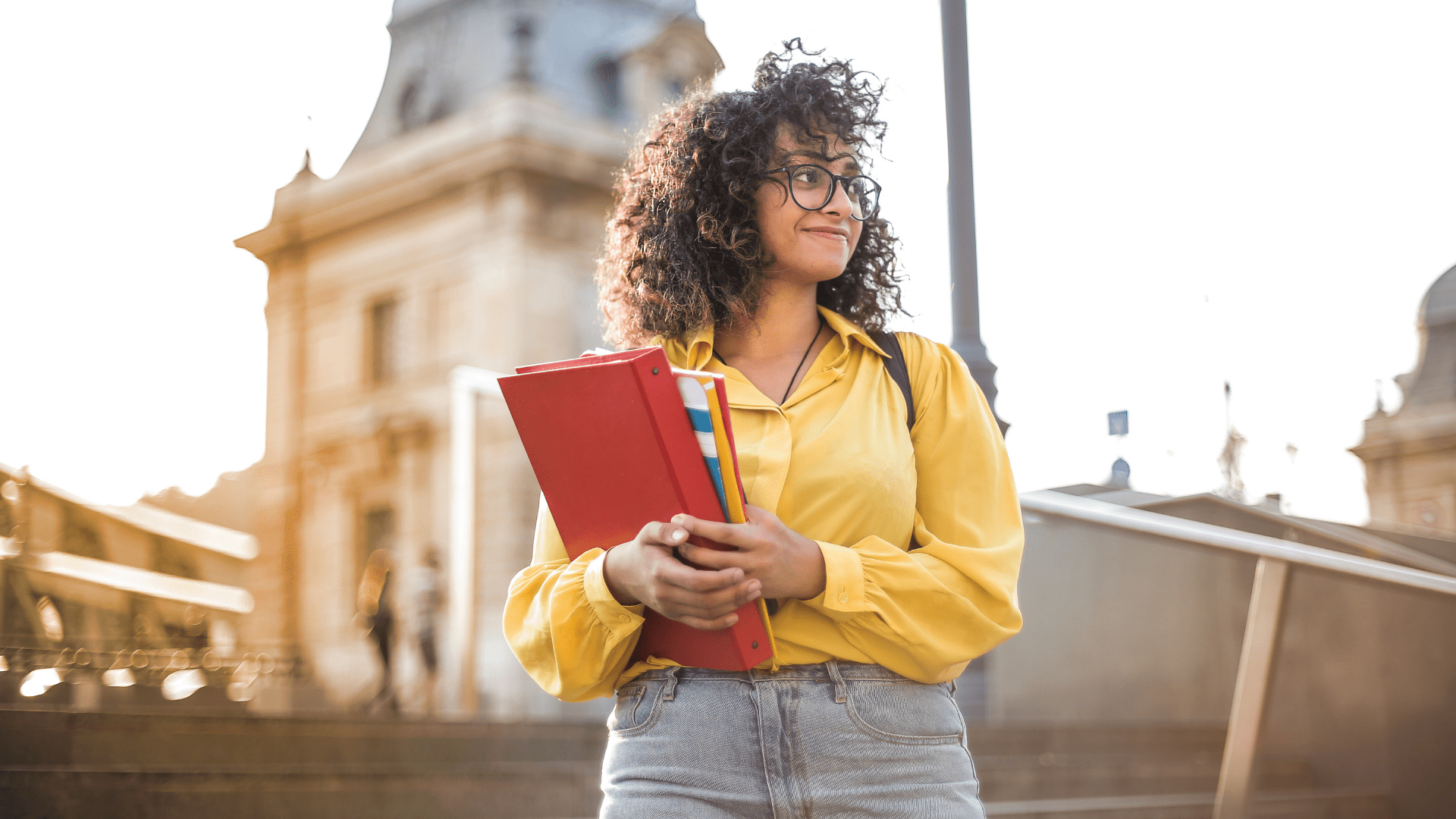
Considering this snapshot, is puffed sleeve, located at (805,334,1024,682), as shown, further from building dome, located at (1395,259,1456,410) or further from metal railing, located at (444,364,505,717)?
metal railing, located at (444,364,505,717)

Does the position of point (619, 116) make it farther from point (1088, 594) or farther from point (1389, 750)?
point (1389, 750)

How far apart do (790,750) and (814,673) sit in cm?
10

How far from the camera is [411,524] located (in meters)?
17.2

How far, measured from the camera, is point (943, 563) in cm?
159

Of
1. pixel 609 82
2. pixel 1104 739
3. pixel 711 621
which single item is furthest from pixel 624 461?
pixel 609 82

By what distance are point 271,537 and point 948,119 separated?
16.3 m

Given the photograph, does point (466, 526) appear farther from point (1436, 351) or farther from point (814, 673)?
point (814, 673)

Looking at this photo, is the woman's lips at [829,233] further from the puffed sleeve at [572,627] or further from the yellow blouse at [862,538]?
the puffed sleeve at [572,627]

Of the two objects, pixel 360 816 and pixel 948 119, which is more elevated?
pixel 948 119

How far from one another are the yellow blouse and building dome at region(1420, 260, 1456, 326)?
2666 mm

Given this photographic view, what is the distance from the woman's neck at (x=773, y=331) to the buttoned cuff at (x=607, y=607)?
1.37 ft

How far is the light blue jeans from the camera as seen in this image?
1.52 metres

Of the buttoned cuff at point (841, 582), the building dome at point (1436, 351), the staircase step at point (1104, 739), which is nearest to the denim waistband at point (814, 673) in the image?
the buttoned cuff at point (841, 582)

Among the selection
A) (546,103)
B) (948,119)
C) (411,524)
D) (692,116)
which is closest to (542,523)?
(692,116)
